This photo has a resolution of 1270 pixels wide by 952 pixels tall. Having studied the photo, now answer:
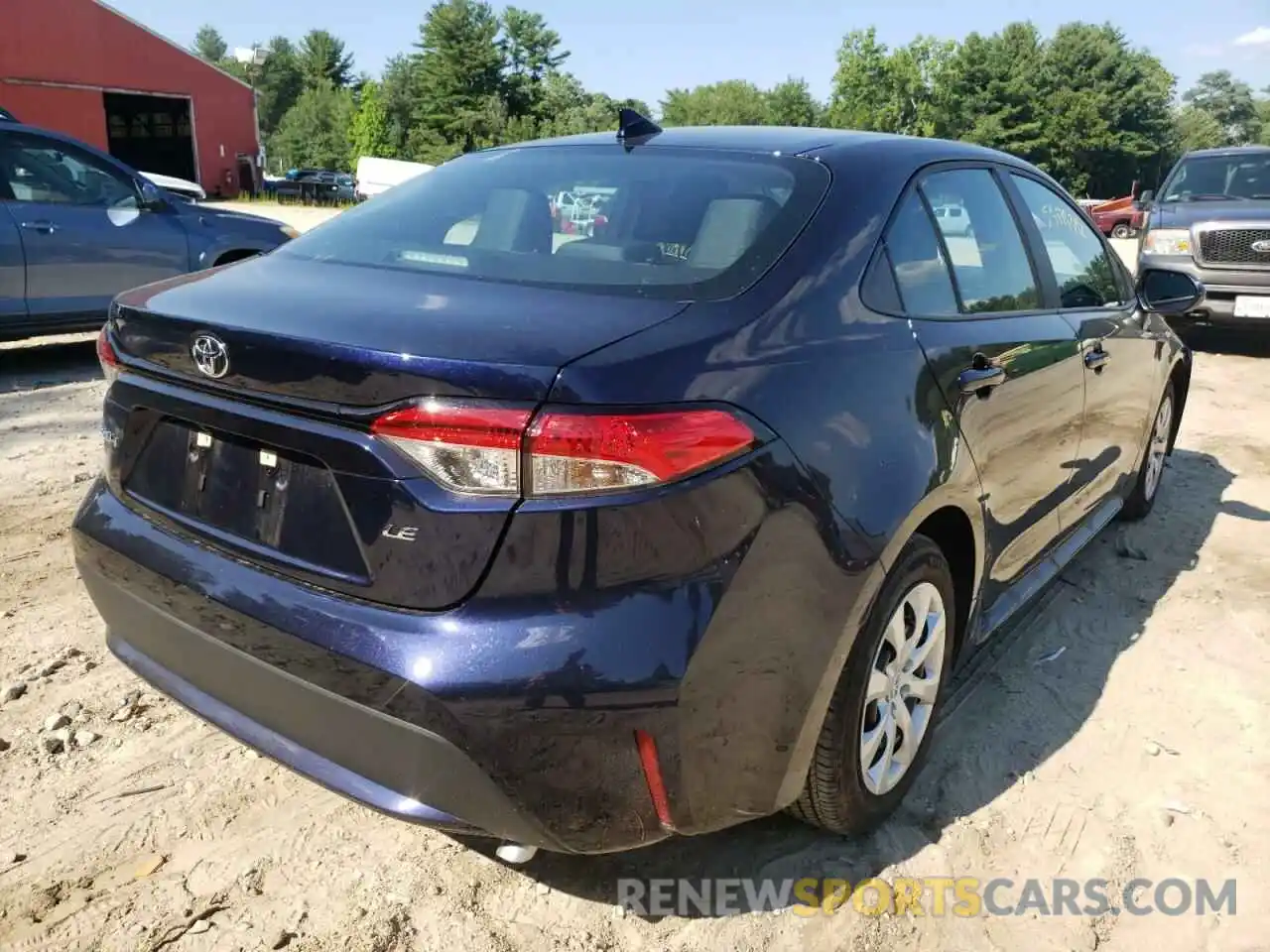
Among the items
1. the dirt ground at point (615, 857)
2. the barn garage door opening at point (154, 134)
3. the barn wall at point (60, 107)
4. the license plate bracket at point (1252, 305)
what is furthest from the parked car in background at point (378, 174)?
the dirt ground at point (615, 857)

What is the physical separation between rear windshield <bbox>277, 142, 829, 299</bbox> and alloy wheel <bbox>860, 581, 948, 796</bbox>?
0.90 meters

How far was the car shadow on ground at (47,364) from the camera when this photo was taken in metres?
7.03

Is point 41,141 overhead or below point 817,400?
overhead

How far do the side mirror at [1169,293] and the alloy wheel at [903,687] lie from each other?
235 centimetres

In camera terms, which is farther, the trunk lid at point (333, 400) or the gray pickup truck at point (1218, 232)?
the gray pickup truck at point (1218, 232)

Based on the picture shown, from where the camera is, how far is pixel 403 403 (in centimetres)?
175

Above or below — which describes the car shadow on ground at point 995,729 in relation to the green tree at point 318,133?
below

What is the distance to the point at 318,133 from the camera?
71.9m

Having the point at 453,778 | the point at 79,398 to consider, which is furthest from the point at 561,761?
the point at 79,398

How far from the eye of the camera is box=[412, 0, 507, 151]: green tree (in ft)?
202

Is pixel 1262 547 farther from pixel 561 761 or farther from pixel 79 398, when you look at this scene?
pixel 79 398

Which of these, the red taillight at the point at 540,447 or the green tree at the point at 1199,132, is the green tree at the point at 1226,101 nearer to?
the green tree at the point at 1199,132

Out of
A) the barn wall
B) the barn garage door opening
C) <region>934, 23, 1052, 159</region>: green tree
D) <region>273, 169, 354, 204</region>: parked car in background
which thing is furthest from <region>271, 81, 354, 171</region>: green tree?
<region>934, 23, 1052, 159</region>: green tree

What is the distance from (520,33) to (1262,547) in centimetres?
6790
